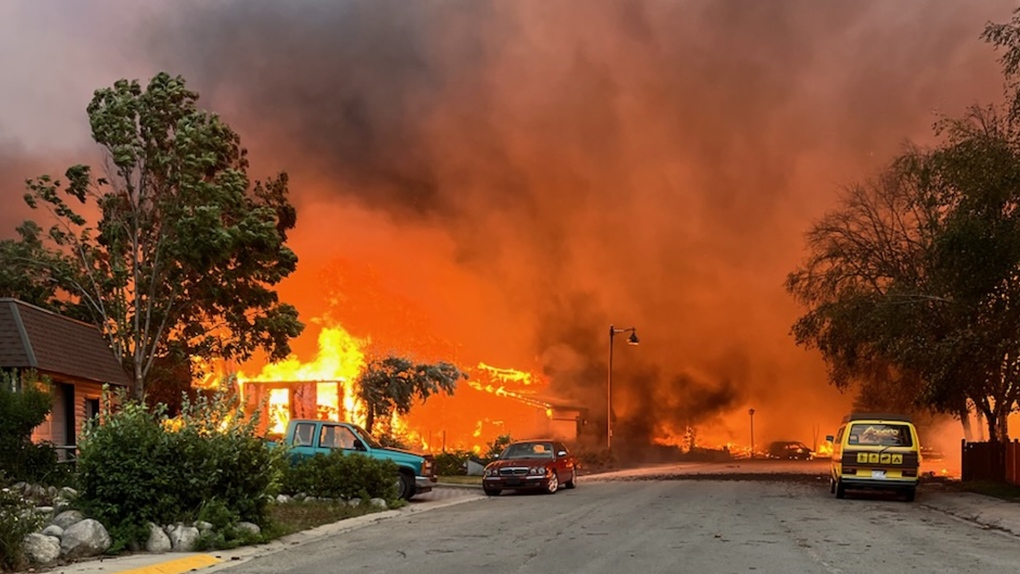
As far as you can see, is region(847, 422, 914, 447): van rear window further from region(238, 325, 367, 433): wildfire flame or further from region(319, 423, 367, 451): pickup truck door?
region(238, 325, 367, 433): wildfire flame

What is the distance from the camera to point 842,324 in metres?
31.1

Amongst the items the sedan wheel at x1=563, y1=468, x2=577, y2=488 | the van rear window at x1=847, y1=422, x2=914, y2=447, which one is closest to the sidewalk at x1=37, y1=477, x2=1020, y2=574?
the van rear window at x1=847, y1=422, x2=914, y2=447

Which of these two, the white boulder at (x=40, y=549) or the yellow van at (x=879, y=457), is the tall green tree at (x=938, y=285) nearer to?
the yellow van at (x=879, y=457)

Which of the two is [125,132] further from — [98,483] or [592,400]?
[592,400]

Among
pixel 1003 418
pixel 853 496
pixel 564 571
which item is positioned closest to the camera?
pixel 564 571

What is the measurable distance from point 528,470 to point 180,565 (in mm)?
14744

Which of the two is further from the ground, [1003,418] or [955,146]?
[955,146]

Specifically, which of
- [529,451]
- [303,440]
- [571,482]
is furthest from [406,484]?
[571,482]

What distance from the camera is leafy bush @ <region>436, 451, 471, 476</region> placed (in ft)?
118

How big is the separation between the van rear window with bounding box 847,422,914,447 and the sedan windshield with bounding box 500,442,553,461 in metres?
8.37

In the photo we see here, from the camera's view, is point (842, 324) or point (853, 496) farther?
point (842, 324)

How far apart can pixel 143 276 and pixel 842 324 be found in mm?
23578

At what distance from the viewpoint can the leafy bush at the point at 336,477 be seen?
20344mm

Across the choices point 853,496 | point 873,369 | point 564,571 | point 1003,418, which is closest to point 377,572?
point 564,571
